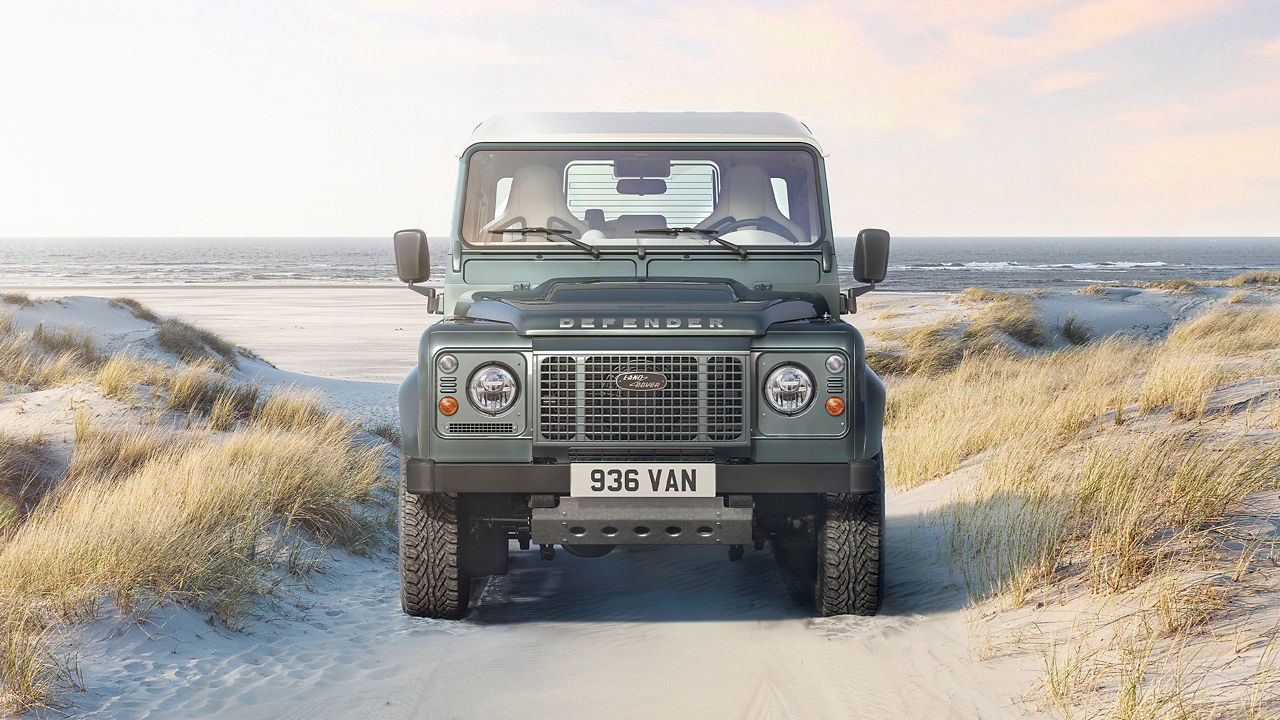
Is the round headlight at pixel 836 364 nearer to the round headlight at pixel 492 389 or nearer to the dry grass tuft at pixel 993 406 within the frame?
the round headlight at pixel 492 389

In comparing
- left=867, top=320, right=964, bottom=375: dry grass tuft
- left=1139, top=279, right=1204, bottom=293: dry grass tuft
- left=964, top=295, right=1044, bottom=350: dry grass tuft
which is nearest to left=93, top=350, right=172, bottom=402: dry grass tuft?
left=867, top=320, right=964, bottom=375: dry grass tuft

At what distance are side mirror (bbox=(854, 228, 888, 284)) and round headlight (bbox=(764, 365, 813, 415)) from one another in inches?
41.9

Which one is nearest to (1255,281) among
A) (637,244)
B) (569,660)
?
(637,244)

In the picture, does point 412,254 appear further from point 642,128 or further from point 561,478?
point 561,478

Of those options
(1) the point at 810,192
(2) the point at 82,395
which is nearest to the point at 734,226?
(1) the point at 810,192

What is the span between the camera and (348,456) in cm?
858

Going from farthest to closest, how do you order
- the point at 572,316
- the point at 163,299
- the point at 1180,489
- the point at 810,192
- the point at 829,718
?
1. the point at 163,299
2. the point at 810,192
3. the point at 1180,489
4. the point at 572,316
5. the point at 829,718

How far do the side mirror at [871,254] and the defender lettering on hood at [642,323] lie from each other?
1.25 m

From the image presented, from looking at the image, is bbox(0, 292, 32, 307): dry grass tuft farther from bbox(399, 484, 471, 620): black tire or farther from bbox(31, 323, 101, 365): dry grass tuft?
bbox(399, 484, 471, 620): black tire

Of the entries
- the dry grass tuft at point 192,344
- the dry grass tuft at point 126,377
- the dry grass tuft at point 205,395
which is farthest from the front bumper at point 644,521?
the dry grass tuft at point 192,344

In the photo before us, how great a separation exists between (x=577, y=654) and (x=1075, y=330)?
18275 mm

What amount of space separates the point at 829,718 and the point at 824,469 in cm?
102

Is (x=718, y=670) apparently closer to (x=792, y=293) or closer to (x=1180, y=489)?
(x=792, y=293)

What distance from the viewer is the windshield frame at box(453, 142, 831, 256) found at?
18.0ft
